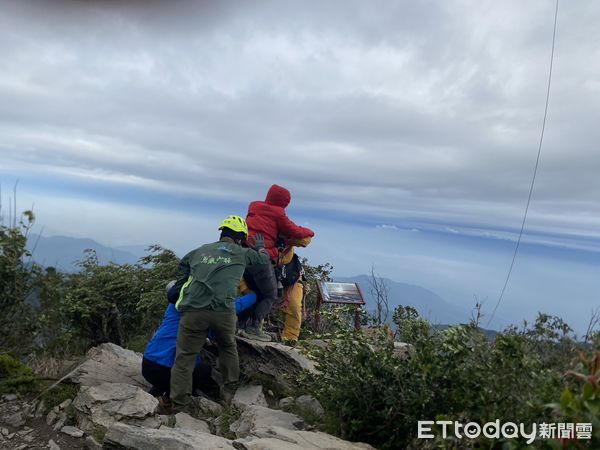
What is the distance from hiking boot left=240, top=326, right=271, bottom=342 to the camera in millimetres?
7250

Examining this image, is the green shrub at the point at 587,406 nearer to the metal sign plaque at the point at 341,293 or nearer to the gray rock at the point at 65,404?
the gray rock at the point at 65,404

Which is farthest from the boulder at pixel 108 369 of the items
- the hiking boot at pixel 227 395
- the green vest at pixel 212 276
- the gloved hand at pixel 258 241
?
the gloved hand at pixel 258 241

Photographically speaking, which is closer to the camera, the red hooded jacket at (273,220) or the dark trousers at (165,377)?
the dark trousers at (165,377)

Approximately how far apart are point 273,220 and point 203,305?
84.5 inches

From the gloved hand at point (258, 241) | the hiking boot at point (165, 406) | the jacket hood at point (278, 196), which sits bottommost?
the hiking boot at point (165, 406)

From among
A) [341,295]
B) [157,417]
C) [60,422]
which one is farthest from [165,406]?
[341,295]

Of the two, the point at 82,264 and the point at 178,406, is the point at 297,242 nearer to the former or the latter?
the point at 178,406

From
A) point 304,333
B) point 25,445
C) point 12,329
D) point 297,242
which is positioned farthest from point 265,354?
point 12,329

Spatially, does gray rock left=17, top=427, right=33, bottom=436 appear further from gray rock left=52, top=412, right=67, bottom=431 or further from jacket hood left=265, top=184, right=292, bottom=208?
jacket hood left=265, top=184, right=292, bottom=208

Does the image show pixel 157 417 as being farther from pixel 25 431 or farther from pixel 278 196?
pixel 278 196

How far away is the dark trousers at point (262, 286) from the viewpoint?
22.5 ft

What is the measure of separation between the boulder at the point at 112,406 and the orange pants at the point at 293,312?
2869mm

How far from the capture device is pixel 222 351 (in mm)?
6355

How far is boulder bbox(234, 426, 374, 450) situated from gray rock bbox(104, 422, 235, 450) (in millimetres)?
223
